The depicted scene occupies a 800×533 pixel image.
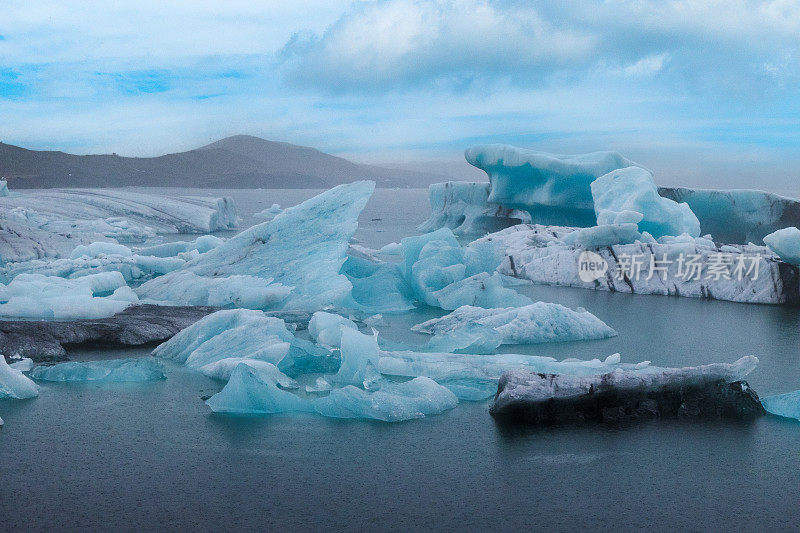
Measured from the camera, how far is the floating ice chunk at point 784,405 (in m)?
4.59

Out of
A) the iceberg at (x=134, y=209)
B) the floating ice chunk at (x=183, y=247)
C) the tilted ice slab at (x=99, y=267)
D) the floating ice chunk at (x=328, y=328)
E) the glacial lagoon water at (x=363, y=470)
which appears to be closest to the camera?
the glacial lagoon water at (x=363, y=470)

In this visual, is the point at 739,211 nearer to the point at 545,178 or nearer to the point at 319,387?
the point at 545,178

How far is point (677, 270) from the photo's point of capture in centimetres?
1009

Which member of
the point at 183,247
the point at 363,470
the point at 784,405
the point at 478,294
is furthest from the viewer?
the point at 183,247

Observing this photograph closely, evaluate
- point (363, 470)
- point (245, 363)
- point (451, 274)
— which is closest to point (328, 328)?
point (245, 363)

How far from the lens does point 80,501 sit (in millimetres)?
3312

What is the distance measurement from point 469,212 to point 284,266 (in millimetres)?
12309

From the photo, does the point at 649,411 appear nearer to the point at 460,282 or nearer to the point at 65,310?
the point at 460,282

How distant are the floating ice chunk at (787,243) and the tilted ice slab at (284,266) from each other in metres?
4.93

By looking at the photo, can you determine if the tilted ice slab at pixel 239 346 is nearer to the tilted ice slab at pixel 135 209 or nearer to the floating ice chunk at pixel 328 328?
the floating ice chunk at pixel 328 328

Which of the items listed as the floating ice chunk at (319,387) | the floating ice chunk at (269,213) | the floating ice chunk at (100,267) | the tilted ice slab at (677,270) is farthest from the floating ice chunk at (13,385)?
the floating ice chunk at (269,213)

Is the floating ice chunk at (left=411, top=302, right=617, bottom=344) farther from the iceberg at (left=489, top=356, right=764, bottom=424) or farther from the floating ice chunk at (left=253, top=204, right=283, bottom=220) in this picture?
the floating ice chunk at (left=253, top=204, right=283, bottom=220)

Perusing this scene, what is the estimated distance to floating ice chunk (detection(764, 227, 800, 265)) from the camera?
8.95 m

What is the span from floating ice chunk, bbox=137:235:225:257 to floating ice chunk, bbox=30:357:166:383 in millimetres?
8298
